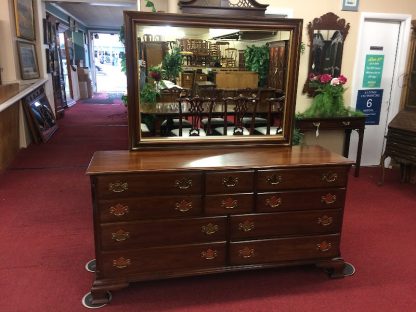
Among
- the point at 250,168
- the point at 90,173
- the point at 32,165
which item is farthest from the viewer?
the point at 32,165

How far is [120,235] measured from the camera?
6.98 feet

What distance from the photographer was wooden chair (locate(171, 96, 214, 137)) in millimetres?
2605

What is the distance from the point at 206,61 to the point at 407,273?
2101 mm

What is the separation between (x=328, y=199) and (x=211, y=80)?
1198 millimetres

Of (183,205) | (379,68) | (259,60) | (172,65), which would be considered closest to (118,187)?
(183,205)

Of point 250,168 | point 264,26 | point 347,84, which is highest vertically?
point 264,26

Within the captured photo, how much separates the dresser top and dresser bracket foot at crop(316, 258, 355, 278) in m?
0.71

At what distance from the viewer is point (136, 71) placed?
229 centimetres

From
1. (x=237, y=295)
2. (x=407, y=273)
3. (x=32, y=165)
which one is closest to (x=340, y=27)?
(x=407, y=273)

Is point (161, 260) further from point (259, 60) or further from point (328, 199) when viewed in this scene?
point (259, 60)

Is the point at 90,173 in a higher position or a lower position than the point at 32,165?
higher

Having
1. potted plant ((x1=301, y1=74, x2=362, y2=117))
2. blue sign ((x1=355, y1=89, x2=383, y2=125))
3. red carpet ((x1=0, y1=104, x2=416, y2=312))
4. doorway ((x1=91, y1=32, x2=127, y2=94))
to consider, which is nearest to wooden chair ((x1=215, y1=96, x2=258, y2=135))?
red carpet ((x1=0, y1=104, x2=416, y2=312))

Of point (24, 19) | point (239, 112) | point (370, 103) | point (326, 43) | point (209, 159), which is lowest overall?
point (209, 159)

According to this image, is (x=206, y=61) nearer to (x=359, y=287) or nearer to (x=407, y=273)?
(x=359, y=287)
